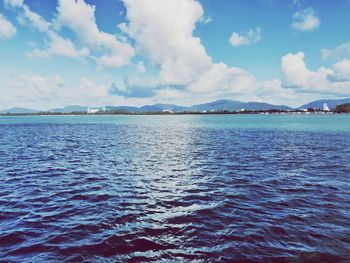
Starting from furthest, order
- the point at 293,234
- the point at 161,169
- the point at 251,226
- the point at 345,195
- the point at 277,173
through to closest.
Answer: the point at 161,169, the point at 277,173, the point at 345,195, the point at 251,226, the point at 293,234

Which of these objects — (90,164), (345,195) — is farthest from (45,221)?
(345,195)

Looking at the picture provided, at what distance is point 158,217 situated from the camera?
655 inches

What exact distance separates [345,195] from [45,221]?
21.5 meters

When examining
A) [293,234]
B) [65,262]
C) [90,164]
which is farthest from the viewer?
[90,164]

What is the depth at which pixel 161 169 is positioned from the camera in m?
31.0

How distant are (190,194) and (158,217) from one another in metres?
5.18

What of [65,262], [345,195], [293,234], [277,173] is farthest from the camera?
[277,173]

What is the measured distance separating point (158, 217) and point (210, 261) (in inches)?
222

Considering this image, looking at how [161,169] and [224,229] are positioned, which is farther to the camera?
[161,169]

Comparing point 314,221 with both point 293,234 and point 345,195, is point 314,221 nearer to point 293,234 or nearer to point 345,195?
point 293,234

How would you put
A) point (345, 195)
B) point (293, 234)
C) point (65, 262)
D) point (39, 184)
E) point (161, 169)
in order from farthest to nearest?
point (161, 169) < point (39, 184) < point (345, 195) < point (293, 234) < point (65, 262)

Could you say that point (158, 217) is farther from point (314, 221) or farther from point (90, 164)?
point (90, 164)

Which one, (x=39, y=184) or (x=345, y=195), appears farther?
(x=39, y=184)

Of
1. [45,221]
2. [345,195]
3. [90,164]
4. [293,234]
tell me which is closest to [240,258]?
[293,234]
